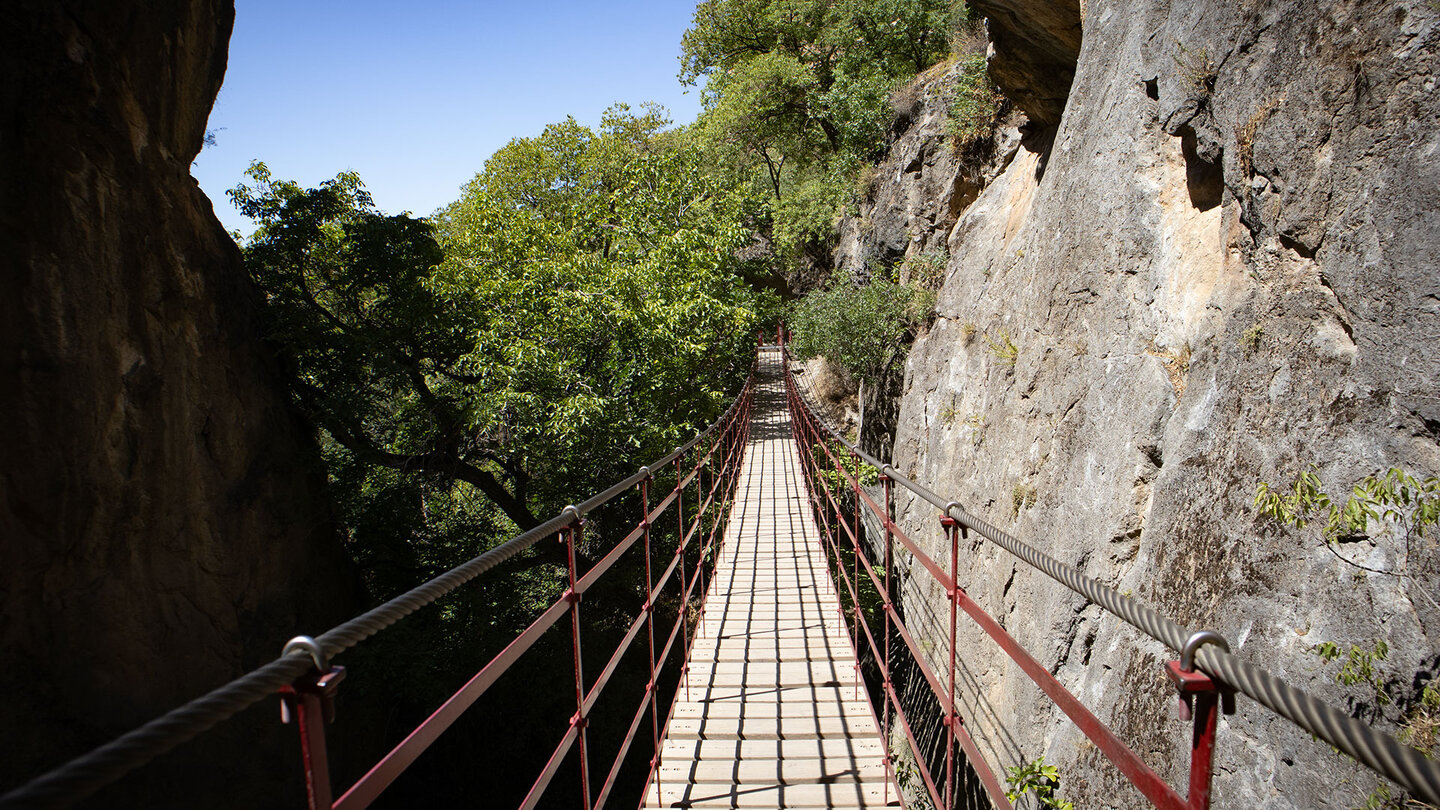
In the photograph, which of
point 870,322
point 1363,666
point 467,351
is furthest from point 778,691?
point 467,351

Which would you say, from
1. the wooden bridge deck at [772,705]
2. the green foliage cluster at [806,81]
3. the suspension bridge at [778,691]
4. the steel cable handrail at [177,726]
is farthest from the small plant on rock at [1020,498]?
the green foliage cluster at [806,81]

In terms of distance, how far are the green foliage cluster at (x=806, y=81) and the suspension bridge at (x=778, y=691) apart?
866 centimetres

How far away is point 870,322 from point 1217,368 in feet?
24.5

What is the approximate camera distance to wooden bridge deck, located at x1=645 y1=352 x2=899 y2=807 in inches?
119

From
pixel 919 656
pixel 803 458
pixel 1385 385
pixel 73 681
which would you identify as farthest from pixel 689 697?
pixel 73 681

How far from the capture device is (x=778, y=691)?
12.8 ft

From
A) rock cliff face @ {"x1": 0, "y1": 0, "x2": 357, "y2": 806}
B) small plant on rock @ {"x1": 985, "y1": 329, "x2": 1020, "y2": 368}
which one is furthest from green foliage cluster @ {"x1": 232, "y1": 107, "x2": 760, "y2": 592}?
small plant on rock @ {"x1": 985, "y1": 329, "x2": 1020, "y2": 368}

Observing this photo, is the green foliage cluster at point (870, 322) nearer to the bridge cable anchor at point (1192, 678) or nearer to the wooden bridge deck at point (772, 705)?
the wooden bridge deck at point (772, 705)

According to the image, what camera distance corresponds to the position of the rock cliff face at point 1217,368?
2.17 meters

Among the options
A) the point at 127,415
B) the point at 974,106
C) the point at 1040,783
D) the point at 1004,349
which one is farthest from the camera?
the point at 974,106

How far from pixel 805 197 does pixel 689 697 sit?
49.9 ft

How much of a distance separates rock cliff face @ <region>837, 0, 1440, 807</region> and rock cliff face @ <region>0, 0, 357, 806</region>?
8275mm

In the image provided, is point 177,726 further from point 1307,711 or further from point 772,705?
point 772,705

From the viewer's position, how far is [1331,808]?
193 centimetres
